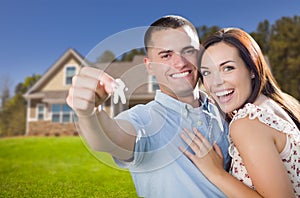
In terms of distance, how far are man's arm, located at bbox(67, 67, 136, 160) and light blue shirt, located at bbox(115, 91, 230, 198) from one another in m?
0.05

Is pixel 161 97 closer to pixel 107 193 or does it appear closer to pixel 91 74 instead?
pixel 91 74

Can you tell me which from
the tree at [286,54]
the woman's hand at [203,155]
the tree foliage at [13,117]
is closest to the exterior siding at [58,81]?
the tree foliage at [13,117]

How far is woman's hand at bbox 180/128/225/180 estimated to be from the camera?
4.03 feet

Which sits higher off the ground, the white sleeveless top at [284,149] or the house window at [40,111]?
the white sleeveless top at [284,149]

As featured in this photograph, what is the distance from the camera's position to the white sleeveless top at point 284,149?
1144 mm

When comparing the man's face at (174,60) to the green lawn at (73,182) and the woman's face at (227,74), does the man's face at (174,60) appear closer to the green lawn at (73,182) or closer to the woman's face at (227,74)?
the woman's face at (227,74)

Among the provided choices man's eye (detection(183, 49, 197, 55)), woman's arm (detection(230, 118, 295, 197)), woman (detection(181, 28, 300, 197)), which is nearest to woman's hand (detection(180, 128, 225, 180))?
woman (detection(181, 28, 300, 197))

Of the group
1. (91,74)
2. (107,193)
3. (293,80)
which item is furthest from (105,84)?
(293,80)

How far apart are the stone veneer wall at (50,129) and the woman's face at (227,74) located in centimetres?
1014

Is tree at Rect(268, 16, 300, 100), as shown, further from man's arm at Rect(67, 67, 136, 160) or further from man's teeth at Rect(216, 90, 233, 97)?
man's arm at Rect(67, 67, 136, 160)

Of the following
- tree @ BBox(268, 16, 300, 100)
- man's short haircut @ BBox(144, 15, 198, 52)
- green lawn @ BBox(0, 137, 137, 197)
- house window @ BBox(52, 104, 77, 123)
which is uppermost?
tree @ BBox(268, 16, 300, 100)

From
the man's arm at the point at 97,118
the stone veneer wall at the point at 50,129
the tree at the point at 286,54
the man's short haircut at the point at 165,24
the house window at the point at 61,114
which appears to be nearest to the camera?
the man's arm at the point at 97,118

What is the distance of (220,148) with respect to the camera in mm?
1354

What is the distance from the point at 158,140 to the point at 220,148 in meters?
0.27
